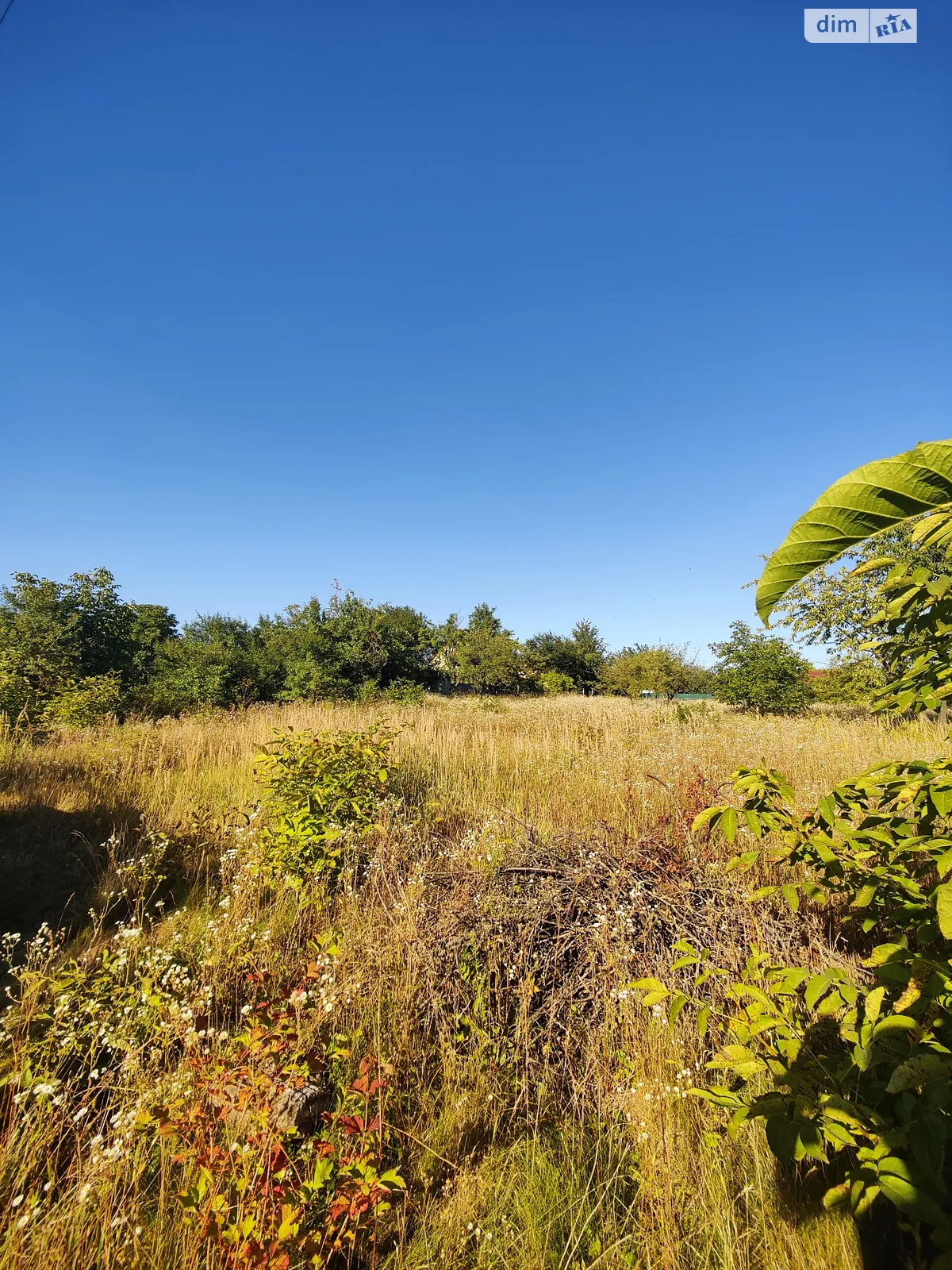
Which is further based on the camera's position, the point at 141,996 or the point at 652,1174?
the point at 141,996

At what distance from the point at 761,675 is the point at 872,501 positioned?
17.9 metres

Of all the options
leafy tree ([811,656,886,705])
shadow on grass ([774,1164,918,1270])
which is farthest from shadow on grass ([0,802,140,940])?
leafy tree ([811,656,886,705])

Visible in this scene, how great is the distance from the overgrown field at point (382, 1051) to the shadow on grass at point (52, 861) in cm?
2

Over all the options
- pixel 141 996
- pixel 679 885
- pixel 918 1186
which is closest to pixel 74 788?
pixel 141 996

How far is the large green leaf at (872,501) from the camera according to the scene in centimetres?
62

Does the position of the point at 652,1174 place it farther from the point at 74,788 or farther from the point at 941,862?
the point at 74,788

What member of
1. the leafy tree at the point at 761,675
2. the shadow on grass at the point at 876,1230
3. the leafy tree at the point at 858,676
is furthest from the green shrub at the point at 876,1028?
the leafy tree at the point at 761,675

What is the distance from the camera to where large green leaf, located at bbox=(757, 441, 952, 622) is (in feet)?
2.05

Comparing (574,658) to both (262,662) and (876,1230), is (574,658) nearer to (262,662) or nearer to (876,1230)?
(262,662)

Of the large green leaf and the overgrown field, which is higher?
the large green leaf

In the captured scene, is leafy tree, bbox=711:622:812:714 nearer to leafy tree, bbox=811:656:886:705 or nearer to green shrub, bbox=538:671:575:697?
leafy tree, bbox=811:656:886:705

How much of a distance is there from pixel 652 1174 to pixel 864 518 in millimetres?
2132

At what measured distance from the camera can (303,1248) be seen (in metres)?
1.41

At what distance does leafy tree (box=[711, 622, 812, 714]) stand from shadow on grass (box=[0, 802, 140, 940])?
53.8 ft
